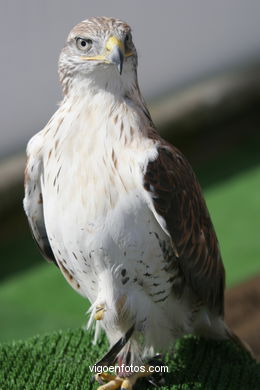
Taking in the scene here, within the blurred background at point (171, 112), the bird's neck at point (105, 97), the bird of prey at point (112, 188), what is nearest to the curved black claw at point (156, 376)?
the bird of prey at point (112, 188)

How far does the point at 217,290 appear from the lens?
352cm

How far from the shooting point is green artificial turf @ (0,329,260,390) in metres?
3.45

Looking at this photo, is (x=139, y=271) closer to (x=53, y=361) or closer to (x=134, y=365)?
(x=134, y=365)

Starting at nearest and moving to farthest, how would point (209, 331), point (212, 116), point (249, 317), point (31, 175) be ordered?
point (31, 175), point (209, 331), point (249, 317), point (212, 116)

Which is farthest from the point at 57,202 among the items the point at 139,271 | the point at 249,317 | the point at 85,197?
the point at 249,317

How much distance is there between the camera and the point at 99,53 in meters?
2.89

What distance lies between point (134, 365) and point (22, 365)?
0.51 meters

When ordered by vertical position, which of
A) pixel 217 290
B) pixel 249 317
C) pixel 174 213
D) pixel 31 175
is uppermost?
pixel 31 175

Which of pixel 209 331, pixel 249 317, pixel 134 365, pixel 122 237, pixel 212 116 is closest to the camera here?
pixel 122 237

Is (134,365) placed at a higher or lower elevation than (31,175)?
lower

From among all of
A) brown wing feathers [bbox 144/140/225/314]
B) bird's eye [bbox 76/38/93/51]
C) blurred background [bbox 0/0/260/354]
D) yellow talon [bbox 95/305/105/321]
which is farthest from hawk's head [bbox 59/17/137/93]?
blurred background [bbox 0/0/260/354]

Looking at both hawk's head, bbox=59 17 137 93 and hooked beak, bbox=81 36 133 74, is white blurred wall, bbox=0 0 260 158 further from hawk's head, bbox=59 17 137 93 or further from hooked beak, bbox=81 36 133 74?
hooked beak, bbox=81 36 133 74

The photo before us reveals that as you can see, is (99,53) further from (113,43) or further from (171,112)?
(171,112)

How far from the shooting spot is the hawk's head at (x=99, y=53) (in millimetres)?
2877
